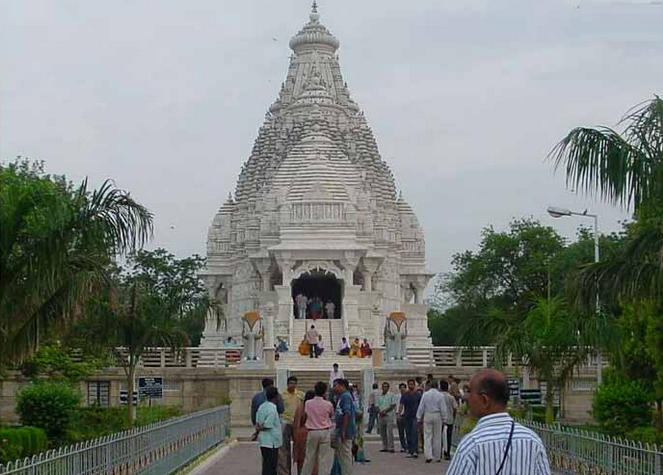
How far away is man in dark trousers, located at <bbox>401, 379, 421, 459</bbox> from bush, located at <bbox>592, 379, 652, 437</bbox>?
3467mm

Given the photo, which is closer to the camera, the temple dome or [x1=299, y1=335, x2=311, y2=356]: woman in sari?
[x1=299, y1=335, x2=311, y2=356]: woman in sari

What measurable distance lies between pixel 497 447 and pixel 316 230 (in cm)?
5225

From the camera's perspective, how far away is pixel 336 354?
1964 inches

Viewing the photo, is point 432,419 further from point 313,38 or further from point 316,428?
point 313,38

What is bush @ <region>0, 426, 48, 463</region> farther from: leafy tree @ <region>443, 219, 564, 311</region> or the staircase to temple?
leafy tree @ <region>443, 219, 564, 311</region>

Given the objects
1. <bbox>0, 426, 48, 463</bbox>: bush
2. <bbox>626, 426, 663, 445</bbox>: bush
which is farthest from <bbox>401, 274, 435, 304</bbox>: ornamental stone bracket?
<bbox>0, 426, 48, 463</bbox>: bush

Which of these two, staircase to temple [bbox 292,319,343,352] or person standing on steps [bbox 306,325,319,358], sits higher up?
staircase to temple [bbox 292,319,343,352]

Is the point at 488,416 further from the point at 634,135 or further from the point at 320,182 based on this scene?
the point at 320,182

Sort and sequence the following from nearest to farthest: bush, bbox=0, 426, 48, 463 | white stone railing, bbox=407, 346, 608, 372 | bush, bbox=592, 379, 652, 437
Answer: bush, bbox=0, 426, 48, 463 → bush, bbox=592, 379, 652, 437 → white stone railing, bbox=407, 346, 608, 372

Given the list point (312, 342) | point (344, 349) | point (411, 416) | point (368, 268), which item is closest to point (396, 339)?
point (344, 349)

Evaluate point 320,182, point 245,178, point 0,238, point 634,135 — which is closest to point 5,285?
point 0,238

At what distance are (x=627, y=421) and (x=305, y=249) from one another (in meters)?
35.0

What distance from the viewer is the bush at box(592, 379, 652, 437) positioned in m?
22.7

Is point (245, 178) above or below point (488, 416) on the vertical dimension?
above
